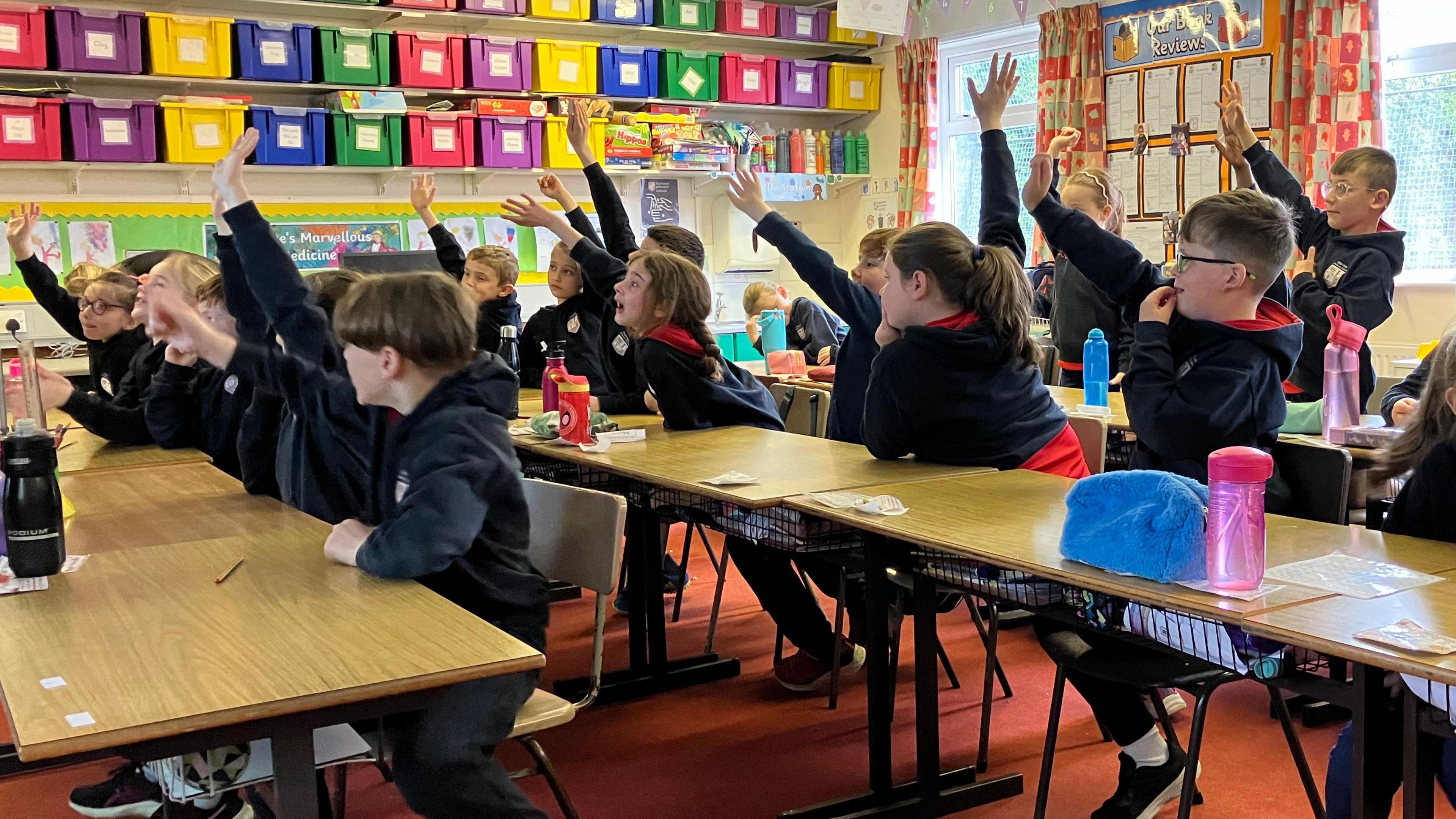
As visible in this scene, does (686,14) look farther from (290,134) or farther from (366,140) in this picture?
(290,134)

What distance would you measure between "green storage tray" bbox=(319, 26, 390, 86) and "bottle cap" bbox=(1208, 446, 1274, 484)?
18.7 ft

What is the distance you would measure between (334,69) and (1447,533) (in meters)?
5.76

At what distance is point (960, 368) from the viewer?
268 centimetres

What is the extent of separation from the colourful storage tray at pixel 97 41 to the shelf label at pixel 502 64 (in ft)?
5.68

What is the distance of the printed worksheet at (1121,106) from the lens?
6531 mm

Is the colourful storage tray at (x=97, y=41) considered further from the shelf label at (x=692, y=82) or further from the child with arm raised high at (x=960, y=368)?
the child with arm raised high at (x=960, y=368)

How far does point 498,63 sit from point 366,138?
85 centimetres

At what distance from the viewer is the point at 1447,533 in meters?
1.91

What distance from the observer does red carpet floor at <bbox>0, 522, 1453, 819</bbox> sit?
104 inches

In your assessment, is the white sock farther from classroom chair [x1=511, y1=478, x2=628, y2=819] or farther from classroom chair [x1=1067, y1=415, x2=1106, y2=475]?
classroom chair [x1=511, y1=478, x2=628, y2=819]

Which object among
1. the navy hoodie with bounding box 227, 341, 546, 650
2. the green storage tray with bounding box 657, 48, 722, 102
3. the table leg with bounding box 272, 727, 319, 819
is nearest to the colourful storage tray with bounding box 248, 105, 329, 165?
the green storage tray with bounding box 657, 48, 722, 102

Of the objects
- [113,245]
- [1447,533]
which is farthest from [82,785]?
[113,245]

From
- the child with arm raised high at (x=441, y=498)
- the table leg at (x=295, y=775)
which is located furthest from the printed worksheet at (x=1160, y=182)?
the table leg at (x=295, y=775)

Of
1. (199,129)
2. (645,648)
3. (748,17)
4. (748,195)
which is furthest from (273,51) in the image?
(645,648)
